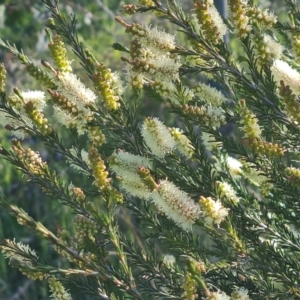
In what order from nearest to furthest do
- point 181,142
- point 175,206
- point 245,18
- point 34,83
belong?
point 175,206
point 245,18
point 181,142
point 34,83

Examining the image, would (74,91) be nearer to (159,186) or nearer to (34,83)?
(159,186)

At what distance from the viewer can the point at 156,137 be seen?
1615 millimetres

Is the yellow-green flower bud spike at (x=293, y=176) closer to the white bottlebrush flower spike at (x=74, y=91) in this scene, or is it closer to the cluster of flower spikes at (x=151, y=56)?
the cluster of flower spikes at (x=151, y=56)

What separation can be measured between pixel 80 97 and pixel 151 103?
15.9ft

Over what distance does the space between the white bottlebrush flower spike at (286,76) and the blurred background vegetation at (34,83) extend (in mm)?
3449

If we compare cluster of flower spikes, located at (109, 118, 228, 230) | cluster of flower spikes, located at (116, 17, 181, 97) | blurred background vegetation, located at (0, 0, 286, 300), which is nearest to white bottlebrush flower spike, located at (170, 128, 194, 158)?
cluster of flower spikes, located at (109, 118, 228, 230)

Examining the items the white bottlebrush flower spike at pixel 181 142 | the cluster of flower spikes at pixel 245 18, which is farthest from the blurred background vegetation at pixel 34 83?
the cluster of flower spikes at pixel 245 18

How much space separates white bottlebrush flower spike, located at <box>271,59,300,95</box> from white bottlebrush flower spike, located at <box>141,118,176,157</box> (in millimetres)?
295

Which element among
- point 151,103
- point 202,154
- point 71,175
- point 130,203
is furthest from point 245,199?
point 151,103

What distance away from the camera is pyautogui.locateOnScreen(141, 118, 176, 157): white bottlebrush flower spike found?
5.28ft

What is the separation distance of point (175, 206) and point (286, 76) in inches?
15.9

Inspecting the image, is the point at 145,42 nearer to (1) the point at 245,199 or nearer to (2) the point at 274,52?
(2) the point at 274,52

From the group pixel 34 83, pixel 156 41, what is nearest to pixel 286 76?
pixel 156 41

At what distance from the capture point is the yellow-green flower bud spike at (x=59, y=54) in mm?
1650
